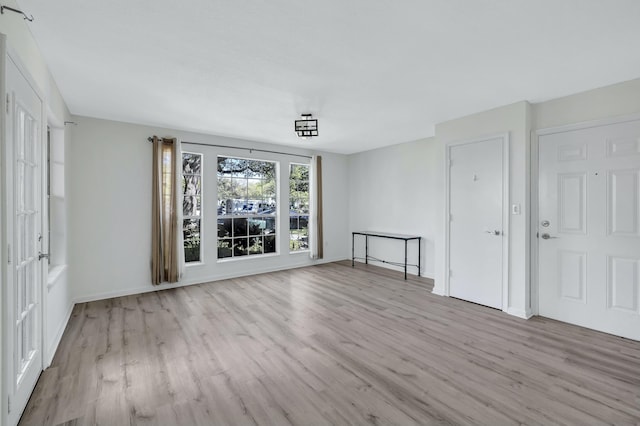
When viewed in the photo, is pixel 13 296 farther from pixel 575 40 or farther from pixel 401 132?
pixel 401 132

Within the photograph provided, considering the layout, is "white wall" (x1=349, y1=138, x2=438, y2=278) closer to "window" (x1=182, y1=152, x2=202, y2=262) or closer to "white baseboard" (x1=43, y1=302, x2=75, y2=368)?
"window" (x1=182, y1=152, x2=202, y2=262)

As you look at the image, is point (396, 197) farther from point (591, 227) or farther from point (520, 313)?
point (591, 227)

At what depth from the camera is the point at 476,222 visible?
4.01 meters

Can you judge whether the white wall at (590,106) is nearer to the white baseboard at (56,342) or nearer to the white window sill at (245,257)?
the white window sill at (245,257)

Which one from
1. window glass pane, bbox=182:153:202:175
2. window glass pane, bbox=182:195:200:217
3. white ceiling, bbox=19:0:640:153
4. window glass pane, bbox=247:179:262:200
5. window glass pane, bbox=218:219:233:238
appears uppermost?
white ceiling, bbox=19:0:640:153

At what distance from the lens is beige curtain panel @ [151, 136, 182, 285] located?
4.58 m

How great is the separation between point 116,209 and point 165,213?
637 millimetres

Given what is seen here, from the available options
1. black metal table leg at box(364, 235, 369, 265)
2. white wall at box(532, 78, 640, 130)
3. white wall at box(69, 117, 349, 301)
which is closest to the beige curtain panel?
white wall at box(69, 117, 349, 301)

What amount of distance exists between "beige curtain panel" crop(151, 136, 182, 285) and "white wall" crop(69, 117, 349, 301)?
0.14m

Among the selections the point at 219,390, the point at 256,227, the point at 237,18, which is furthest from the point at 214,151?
the point at 219,390

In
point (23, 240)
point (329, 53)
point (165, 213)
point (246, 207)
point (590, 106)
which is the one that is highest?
point (329, 53)

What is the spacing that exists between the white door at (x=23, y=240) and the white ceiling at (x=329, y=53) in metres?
0.62

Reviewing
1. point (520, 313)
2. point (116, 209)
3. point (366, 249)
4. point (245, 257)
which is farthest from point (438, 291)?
point (116, 209)

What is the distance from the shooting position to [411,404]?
2.01 m
